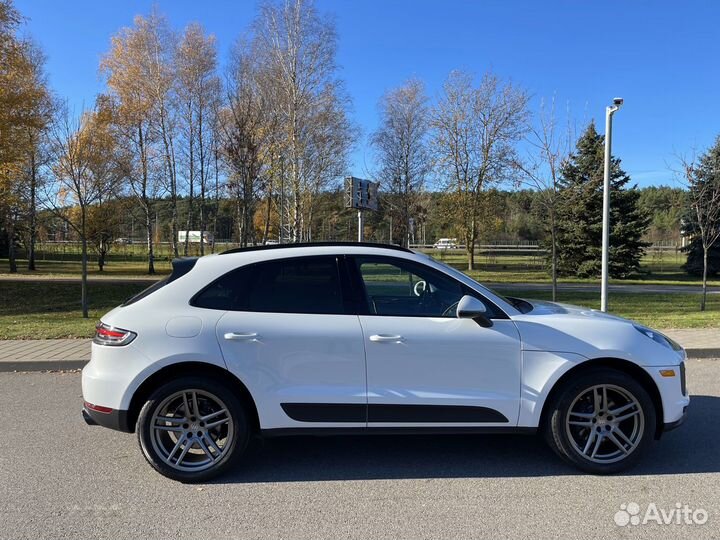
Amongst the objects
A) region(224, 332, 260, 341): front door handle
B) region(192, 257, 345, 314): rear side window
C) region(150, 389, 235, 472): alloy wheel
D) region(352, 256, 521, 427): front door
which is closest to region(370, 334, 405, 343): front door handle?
region(352, 256, 521, 427): front door

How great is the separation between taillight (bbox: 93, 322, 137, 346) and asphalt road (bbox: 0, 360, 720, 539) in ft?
3.33

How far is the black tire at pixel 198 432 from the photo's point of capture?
3.65 meters

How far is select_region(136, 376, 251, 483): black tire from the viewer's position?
365cm

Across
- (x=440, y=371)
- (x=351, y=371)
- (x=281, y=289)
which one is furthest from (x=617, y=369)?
(x=281, y=289)

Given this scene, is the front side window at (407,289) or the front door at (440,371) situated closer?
the front door at (440,371)

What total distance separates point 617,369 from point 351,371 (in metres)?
1.97

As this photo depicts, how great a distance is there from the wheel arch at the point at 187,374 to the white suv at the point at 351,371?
11mm

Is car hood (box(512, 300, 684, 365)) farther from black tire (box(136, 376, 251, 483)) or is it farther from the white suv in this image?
black tire (box(136, 376, 251, 483))

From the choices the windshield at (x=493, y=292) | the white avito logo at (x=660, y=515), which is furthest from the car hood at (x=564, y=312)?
the white avito logo at (x=660, y=515)

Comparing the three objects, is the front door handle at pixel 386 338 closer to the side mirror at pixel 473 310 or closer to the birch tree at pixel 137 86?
the side mirror at pixel 473 310

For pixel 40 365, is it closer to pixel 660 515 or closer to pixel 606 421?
pixel 606 421

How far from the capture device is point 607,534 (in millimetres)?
2979

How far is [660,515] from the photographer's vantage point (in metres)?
3.18

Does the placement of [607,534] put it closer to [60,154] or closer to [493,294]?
[493,294]
